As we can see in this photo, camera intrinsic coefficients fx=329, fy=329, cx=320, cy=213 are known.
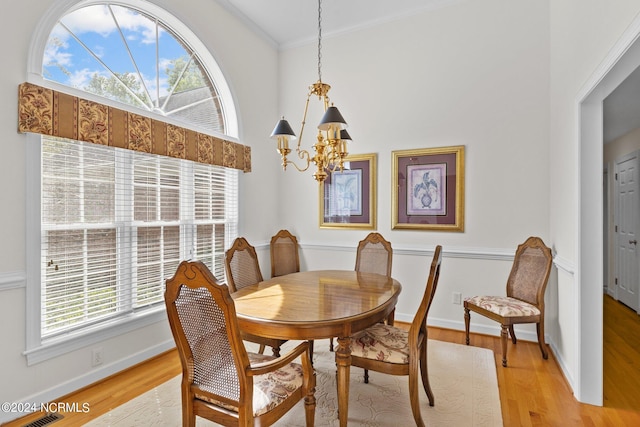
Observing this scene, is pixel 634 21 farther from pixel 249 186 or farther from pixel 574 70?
pixel 249 186

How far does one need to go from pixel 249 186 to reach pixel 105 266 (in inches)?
70.9

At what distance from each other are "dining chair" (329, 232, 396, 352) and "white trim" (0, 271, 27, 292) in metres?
2.58

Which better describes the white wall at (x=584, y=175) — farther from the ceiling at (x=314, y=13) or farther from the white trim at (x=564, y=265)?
the ceiling at (x=314, y=13)

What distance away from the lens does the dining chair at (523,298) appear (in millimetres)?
2762

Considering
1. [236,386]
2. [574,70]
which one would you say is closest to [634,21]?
[574,70]

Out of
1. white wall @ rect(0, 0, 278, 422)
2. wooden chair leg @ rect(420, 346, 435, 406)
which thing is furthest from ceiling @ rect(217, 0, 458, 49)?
wooden chair leg @ rect(420, 346, 435, 406)

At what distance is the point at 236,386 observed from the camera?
1.42 metres

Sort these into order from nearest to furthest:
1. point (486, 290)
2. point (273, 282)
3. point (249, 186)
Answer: point (273, 282) → point (486, 290) → point (249, 186)

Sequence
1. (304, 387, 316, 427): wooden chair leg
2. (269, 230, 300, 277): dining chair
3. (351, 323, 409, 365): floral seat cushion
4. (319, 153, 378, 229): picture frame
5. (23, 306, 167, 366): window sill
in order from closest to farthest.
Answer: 1. (304, 387, 316, 427): wooden chair leg
2. (351, 323, 409, 365): floral seat cushion
3. (23, 306, 167, 366): window sill
4. (269, 230, 300, 277): dining chair
5. (319, 153, 378, 229): picture frame

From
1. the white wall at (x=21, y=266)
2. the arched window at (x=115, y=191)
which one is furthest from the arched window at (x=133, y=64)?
the white wall at (x=21, y=266)

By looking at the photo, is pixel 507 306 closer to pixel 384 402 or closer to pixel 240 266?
pixel 384 402

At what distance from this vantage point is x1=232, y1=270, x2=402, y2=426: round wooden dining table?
1.73m

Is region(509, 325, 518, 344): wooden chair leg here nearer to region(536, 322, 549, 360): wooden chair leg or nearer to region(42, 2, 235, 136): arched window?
region(536, 322, 549, 360): wooden chair leg

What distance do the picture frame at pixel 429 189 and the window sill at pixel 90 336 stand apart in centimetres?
265
